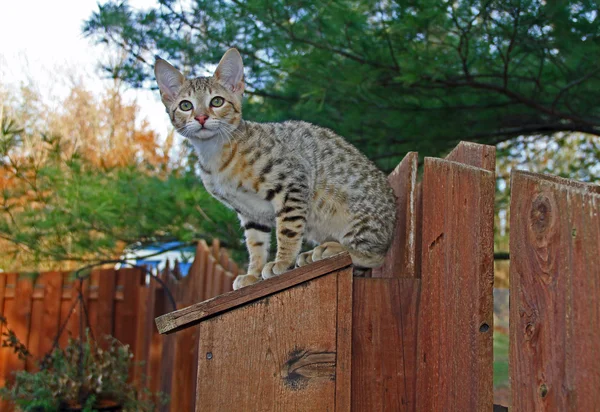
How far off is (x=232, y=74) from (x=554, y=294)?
6.62ft

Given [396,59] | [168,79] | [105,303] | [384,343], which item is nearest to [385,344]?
[384,343]

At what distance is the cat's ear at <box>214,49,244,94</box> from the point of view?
2.86 m

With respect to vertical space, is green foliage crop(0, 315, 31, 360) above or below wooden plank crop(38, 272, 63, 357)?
below

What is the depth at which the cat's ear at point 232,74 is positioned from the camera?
2861 millimetres

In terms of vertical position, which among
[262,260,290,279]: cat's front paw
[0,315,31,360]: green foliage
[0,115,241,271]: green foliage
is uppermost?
[0,115,241,271]: green foliage

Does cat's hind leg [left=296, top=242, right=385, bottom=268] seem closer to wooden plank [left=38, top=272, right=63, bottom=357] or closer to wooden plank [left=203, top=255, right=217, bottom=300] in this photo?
wooden plank [left=203, top=255, right=217, bottom=300]

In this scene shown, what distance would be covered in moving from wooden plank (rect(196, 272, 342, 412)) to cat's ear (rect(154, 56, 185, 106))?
50.3 inches

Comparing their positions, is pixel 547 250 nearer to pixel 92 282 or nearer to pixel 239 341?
pixel 239 341

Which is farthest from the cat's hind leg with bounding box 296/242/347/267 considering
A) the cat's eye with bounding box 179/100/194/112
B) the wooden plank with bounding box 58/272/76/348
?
the wooden plank with bounding box 58/272/76/348

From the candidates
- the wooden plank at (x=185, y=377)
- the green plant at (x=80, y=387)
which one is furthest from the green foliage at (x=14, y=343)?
the wooden plank at (x=185, y=377)

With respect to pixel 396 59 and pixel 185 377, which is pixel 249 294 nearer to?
pixel 396 59

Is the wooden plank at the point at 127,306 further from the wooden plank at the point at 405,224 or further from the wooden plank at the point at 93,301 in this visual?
the wooden plank at the point at 405,224

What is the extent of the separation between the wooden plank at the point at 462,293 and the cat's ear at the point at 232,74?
133 cm

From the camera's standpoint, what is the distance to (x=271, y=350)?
1945mm
